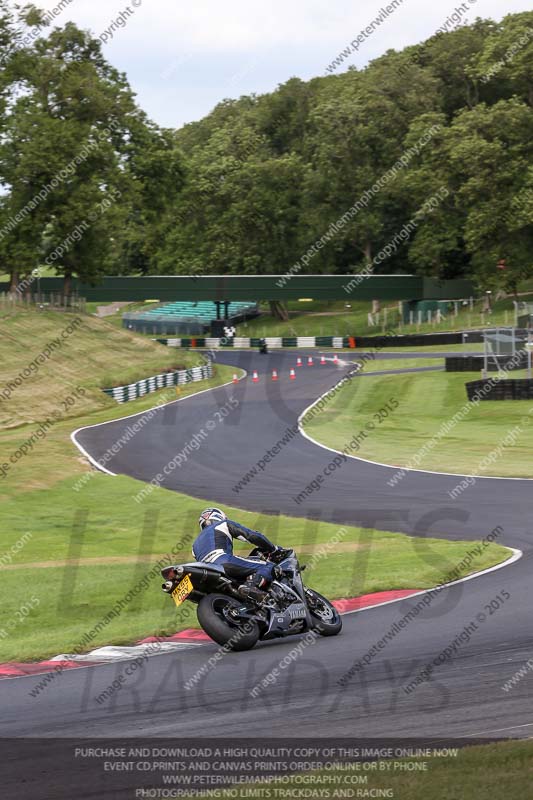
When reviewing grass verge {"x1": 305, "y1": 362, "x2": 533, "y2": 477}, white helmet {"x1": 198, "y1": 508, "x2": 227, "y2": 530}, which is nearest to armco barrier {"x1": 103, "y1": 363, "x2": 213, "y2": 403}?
grass verge {"x1": 305, "y1": 362, "x2": 533, "y2": 477}

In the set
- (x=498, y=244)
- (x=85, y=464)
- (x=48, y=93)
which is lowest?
(x=85, y=464)

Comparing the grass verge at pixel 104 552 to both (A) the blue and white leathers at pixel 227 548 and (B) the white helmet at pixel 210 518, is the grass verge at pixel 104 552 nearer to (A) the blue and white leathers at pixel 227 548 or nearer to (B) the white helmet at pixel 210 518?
(A) the blue and white leathers at pixel 227 548

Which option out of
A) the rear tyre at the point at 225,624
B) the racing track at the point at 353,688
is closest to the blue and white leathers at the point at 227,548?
the rear tyre at the point at 225,624

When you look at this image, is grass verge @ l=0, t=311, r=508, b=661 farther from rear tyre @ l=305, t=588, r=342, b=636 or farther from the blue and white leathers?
rear tyre @ l=305, t=588, r=342, b=636

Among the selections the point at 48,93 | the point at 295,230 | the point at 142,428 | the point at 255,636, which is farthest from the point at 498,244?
the point at 255,636

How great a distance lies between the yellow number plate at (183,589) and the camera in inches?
447

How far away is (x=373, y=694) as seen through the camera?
9.45m

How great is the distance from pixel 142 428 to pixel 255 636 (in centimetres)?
2729

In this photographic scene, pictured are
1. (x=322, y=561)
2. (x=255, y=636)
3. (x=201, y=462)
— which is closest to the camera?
(x=255, y=636)

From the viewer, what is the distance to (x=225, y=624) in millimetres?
11312

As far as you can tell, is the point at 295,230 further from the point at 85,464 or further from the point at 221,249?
the point at 85,464

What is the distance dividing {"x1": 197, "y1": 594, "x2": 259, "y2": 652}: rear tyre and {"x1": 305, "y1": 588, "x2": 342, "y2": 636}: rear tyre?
34.6 inches

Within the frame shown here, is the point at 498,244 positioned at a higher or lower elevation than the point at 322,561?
higher

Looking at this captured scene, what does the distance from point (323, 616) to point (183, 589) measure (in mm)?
1846
